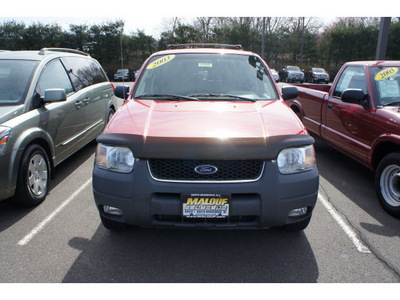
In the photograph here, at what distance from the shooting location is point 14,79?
4168 millimetres

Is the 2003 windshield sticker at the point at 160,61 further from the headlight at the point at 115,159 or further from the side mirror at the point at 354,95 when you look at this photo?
the side mirror at the point at 354,95

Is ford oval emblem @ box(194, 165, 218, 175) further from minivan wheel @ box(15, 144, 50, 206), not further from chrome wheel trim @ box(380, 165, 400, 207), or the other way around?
chrome wheel trim @ box(380, 165, 400, 207)

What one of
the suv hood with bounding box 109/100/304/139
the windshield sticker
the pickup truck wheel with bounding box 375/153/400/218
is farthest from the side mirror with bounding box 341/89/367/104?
the suv hood with bounding box 109/100/304/139

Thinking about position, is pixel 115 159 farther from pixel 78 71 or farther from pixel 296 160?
pixel 78 71

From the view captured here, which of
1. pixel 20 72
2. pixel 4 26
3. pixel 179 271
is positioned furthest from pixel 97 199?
pixel 4 26

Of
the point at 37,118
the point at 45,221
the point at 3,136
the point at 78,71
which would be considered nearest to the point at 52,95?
the point at 37,118

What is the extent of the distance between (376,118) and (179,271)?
312 cm

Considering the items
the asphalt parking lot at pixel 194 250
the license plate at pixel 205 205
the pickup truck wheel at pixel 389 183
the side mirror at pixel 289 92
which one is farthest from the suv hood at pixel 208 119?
the pickup truck wheel at pixel 389 183

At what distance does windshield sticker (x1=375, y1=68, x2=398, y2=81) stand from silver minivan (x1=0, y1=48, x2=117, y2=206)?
421 cm

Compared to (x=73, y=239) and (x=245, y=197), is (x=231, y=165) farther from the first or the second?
(x=73, y=239)

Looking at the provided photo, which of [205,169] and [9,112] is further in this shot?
[9,112]

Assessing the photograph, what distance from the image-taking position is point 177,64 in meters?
→ 3.95

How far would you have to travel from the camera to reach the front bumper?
2461 millimetres

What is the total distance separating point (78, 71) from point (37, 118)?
200cm
